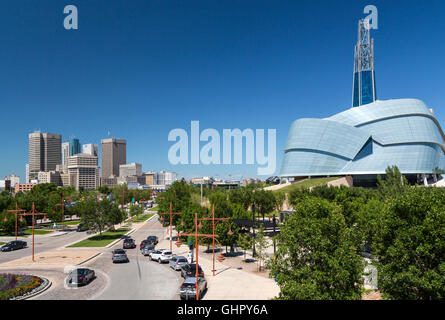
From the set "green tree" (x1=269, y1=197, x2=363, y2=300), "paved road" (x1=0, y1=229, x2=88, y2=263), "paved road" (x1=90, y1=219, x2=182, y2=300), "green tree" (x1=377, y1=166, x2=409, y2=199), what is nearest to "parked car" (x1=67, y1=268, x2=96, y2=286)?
"paved road" (x1=90, y1=219, x2=182, y2=300)

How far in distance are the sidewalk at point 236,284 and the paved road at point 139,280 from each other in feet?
8.58

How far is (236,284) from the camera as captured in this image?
73.3 feet

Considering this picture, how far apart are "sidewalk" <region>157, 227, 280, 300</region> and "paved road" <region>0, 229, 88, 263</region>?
2147 centimetres

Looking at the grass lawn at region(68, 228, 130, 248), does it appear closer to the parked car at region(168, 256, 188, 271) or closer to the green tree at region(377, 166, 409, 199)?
the parked car at region(168, 256, 188, 271)

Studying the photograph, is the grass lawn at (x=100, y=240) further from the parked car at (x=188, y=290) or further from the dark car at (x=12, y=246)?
the parked car at (x=188, y=290)

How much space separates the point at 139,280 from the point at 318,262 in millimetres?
15081

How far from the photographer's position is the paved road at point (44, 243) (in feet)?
111

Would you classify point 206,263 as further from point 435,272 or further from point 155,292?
point 435,272

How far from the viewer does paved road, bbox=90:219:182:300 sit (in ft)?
63.4

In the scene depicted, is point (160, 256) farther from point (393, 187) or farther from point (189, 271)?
point (393, 187)
